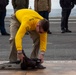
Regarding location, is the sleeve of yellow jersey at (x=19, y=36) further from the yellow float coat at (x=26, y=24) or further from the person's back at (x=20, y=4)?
the person's back at (x=20, y=4)

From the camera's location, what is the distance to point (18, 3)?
45.8 ft

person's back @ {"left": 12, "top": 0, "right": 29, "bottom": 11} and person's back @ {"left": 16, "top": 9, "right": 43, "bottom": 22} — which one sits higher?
person's back @ {"left": 16, "top": 9, "right": 43, "bottom": 22}

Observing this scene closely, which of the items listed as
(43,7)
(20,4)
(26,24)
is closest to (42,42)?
(26,24)

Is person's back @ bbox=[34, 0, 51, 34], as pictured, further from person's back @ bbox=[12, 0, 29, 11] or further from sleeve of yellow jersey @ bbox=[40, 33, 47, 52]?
sleeve of yellow jersey @ bbox=[40, 33, 47, 52]

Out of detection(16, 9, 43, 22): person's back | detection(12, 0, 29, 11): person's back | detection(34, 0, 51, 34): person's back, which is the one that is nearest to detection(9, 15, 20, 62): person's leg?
detection(16, 9, 43, 22): person's back

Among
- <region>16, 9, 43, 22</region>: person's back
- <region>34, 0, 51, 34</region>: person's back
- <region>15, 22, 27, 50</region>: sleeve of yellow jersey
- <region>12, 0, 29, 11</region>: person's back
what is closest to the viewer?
<region>15, 22, 27, 50</region>: sleeve of yellow jersey

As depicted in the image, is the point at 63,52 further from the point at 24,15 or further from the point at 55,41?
the point at 24,15


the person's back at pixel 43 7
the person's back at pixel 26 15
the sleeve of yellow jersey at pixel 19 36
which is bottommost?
the person's back at pixel 43 7

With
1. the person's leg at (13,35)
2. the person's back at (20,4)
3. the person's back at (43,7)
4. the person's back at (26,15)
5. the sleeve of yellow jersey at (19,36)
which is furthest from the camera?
the person's back at (43,7)

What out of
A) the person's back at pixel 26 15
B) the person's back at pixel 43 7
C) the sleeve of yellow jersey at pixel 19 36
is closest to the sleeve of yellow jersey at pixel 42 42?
the person's back at pixel 26 15

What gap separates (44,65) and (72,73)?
1012 millimetres

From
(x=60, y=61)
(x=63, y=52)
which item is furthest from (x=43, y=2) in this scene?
(x=60, y=61)

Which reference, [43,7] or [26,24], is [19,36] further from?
[43,7]

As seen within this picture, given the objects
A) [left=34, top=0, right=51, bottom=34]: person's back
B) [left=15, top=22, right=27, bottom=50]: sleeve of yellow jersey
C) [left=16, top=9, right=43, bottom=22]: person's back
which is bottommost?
[left=34, top=0, right=51, bottom=34]: person's back
